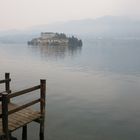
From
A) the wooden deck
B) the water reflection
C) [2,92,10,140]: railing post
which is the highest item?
[2,92,10,140]: railing post

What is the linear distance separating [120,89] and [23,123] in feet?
99.9

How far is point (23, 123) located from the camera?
51.5ft

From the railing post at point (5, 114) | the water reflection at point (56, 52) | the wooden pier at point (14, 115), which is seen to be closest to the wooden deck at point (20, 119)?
the wooden pier at point (14, 115)

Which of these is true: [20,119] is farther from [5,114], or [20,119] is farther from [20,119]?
[5,114]

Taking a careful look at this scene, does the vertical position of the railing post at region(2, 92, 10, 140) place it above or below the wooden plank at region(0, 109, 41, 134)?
above

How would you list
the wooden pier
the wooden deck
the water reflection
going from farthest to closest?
the water reflection, the wooden deck, the wooden pier

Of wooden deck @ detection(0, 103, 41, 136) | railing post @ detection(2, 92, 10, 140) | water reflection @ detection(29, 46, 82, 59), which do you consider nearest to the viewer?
railing post @ detection(2, 92, 10, 140)

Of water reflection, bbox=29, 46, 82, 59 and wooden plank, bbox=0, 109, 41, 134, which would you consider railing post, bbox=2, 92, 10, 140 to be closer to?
wooden plank, bbox=0, 109, 41, 134

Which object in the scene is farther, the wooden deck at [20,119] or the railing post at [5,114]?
the wooden deck at [20,119]

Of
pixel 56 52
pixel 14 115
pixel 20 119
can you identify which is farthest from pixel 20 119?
pixel 56 52

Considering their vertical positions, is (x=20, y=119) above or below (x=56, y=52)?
above

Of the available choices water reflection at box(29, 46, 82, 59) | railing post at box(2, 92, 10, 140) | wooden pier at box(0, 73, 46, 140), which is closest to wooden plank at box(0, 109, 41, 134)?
wooden pier at box(0, 73, 46, 140)

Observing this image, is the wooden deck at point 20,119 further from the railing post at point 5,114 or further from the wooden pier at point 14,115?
the railing post at point 5,114

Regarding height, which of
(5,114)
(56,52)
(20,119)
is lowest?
(56,52)
